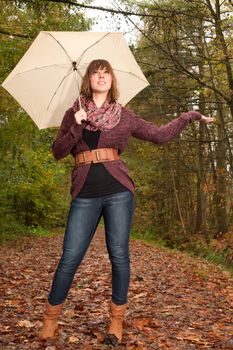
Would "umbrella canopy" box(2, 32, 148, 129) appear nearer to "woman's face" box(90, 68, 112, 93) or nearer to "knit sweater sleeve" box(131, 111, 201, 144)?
"woman's face" box(90, 68, 112, 93)

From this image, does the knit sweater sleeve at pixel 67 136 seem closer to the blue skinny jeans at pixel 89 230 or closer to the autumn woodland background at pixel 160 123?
the blue skinny jeans at pixel 89 230

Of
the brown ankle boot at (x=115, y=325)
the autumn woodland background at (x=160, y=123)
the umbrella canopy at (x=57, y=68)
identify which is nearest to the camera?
the brown ankle boot at (x=115, y=325)

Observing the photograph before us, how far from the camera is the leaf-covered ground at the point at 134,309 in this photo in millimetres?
4121

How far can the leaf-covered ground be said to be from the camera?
412 cm

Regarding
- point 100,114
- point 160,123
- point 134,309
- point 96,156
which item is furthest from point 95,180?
point 160,123

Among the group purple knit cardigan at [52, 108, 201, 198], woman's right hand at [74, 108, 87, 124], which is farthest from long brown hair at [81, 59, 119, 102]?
woman's right hand at [74, 108, 87, 124]

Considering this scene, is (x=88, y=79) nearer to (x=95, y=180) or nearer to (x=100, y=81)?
(x=100, y=81)

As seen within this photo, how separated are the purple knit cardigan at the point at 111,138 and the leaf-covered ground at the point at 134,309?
4.48ft

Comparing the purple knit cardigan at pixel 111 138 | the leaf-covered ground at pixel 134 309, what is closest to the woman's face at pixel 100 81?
the purple knit cardigan at pixel 111 138

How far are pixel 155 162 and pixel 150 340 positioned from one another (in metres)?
16.8

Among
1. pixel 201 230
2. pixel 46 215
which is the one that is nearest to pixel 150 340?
pixel 201 230

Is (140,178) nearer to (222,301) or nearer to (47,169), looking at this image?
(47,169)

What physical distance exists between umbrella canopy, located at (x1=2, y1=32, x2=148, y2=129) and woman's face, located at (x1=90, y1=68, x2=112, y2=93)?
0.31 metres

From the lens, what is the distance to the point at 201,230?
20594mm
